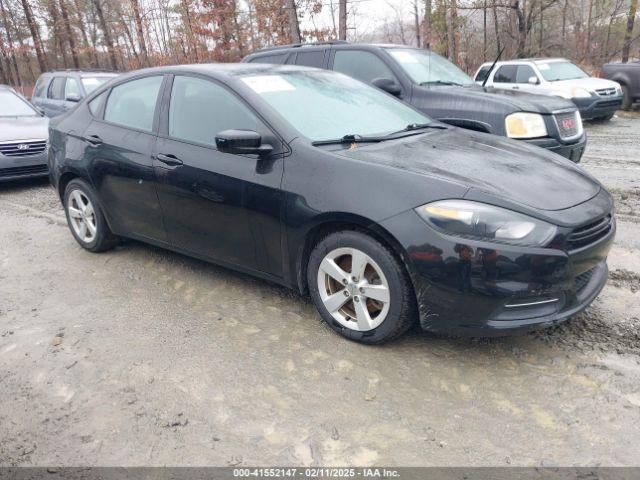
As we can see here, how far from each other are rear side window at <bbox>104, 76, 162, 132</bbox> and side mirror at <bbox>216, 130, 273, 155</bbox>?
1.12 m

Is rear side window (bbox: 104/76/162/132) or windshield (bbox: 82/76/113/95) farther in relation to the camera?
windshield (bbox: 82/76/113/95)

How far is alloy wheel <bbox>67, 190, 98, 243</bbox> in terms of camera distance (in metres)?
4.86

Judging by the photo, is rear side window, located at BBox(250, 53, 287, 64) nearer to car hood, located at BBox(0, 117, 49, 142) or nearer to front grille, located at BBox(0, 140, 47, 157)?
car hood, located at BBox(0, 117, 49, 142)

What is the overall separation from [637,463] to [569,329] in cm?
111

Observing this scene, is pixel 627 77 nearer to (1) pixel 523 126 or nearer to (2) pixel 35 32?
(1) pixel 523 126

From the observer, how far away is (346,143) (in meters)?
3.35

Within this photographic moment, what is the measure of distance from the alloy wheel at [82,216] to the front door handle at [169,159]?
1315 mm

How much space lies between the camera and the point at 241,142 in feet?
10.4

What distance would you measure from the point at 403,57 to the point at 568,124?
2.27 metres

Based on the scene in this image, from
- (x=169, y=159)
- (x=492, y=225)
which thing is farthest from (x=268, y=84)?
(x=492, y=225)

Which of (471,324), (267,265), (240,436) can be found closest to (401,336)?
(471,324)

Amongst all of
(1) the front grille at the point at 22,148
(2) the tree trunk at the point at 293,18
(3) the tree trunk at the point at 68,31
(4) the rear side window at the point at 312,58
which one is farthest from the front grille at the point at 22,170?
(3) the tree trunk at the point at 68,31

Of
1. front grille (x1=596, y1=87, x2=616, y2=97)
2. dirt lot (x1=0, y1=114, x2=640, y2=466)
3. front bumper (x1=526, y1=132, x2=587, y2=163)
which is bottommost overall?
front grille (x1=596, y1=87, x2=616, y2=97)

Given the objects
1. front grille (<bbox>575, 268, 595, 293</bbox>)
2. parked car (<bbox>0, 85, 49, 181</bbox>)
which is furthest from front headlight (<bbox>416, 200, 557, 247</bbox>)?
parked car (<bbox>0, 85, 49, 181</bbox>)
